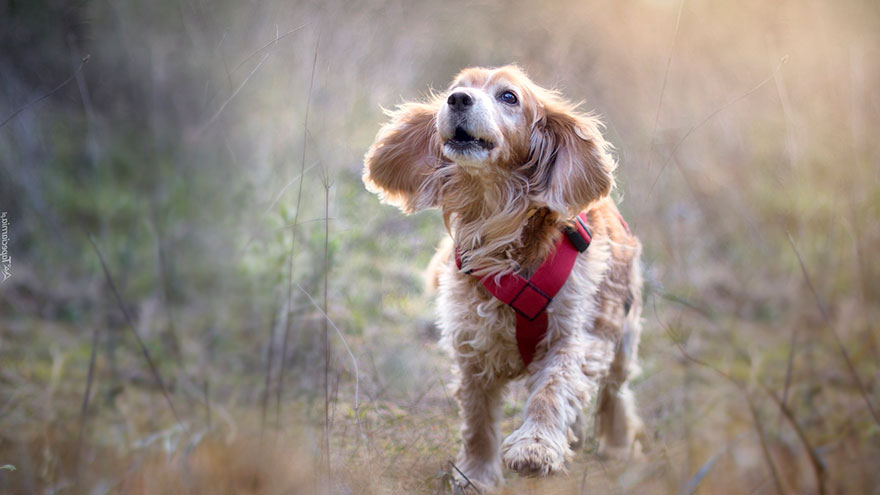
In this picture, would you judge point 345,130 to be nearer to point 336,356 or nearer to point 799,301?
point 336,356

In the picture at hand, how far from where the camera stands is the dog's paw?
2.10 meters

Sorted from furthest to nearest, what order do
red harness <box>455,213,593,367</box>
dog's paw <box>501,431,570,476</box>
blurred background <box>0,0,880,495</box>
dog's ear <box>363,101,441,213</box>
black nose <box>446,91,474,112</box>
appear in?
1. dog's ear <box>363,101,441,213</box>
2. blurred background <box>0,0,880,495</box>
3. red harness <box>455,213,593,367</box>
4. black nose <box>446,91,474,112</box>
5. dog's paw <box>501,431,570,476</box>

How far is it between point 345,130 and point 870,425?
286cm

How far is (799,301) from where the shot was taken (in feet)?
10.0

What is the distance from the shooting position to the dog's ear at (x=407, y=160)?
2.78 meters

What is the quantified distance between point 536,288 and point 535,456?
2.05ft

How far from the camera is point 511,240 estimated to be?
2.57 metres

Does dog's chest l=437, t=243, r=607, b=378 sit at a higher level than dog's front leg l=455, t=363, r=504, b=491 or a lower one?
higher

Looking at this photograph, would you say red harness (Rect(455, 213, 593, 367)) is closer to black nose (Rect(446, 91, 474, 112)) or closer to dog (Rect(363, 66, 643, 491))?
dog (Rect(363, 66, 643, 491))

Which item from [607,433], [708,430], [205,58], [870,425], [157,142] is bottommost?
[607,433]

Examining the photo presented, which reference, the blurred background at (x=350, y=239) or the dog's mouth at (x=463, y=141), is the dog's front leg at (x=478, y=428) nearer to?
the blurred background at (x=350, y=239)

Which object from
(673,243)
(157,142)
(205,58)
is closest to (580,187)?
(673,243)

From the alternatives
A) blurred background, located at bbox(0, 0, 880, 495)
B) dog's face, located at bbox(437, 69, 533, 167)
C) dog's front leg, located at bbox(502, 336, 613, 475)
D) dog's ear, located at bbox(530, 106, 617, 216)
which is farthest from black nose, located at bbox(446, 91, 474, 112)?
dog's front leg, located at bbox(502, 336, 613, 475)

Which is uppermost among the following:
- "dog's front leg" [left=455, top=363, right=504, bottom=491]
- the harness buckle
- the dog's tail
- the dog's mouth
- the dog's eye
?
the dog's eye
